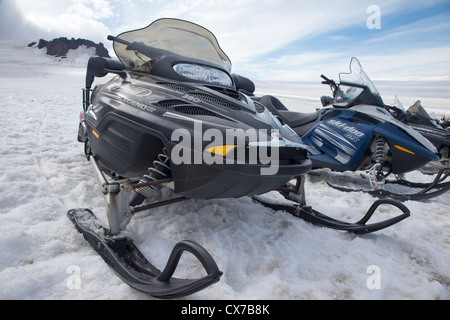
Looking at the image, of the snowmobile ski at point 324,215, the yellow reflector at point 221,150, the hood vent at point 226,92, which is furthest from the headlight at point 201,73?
the snowmobile ski at point 324,215

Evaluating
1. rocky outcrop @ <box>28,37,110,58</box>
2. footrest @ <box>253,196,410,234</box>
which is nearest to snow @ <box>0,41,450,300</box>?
footrest @ <box>253,196,410,234</box>

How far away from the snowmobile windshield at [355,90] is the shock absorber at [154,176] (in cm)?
261

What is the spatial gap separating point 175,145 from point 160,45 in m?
1.03

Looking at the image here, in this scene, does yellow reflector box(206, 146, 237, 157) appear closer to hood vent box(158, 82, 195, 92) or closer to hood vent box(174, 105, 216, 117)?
hood vent box(174, 105, 216, 117)

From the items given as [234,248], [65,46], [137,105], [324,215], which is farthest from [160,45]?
[65,46]

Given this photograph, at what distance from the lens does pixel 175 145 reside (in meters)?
1.67

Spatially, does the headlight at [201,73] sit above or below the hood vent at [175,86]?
above

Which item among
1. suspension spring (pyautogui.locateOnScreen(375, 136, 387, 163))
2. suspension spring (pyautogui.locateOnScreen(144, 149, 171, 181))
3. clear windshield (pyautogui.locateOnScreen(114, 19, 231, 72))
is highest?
clear windshield (pyautogui.locateOnScreen(114, 19, 231, 72))

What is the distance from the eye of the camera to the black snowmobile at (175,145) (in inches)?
62.2

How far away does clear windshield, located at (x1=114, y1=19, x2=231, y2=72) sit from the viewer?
7.43 feet

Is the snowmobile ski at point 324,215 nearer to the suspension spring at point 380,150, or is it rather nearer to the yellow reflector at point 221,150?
the yellow reflector at point 221,150

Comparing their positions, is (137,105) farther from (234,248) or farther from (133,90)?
(234,248)

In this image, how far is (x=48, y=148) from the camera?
151 inches
